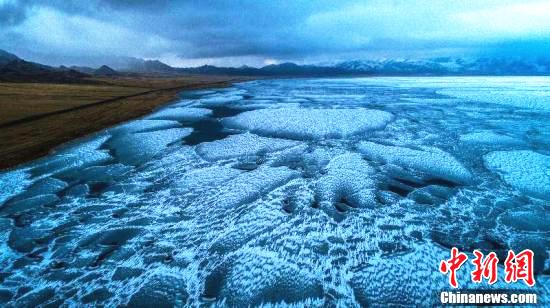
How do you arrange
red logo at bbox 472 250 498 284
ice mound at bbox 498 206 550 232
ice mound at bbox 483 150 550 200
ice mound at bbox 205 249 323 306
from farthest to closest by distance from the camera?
ice mound at bbox 483 150 550 200, ice mound at bbox 498 206 550 232, red logo at bbox 472 250 498 284, ice mound at bbox 205 249 323 306

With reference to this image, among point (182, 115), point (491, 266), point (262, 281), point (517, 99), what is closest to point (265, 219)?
point (262, 281)

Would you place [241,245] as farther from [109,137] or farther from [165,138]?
[109,137]

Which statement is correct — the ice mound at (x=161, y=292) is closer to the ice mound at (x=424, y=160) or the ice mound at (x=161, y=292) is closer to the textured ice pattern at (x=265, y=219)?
the textured ice pattern at (x=265, y=219)

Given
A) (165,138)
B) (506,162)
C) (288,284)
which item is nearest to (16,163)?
(165,138)

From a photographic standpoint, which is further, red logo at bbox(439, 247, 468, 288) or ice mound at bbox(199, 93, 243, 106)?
ice mound at bbox(199, 93, 243, 106)

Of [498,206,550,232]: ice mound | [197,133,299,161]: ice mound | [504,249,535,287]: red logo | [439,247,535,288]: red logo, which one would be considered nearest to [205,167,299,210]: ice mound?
[197,133,299,161]: ice mound

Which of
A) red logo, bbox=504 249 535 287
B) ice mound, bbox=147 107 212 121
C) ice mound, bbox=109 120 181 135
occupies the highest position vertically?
ice mound, bbox=147 107 212 121

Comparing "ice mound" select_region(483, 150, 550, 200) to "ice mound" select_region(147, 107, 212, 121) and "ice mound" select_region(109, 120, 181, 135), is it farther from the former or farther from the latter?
"ice mound" select_region(147, 107, 212, 121)

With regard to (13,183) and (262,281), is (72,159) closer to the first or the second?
(13,183)
